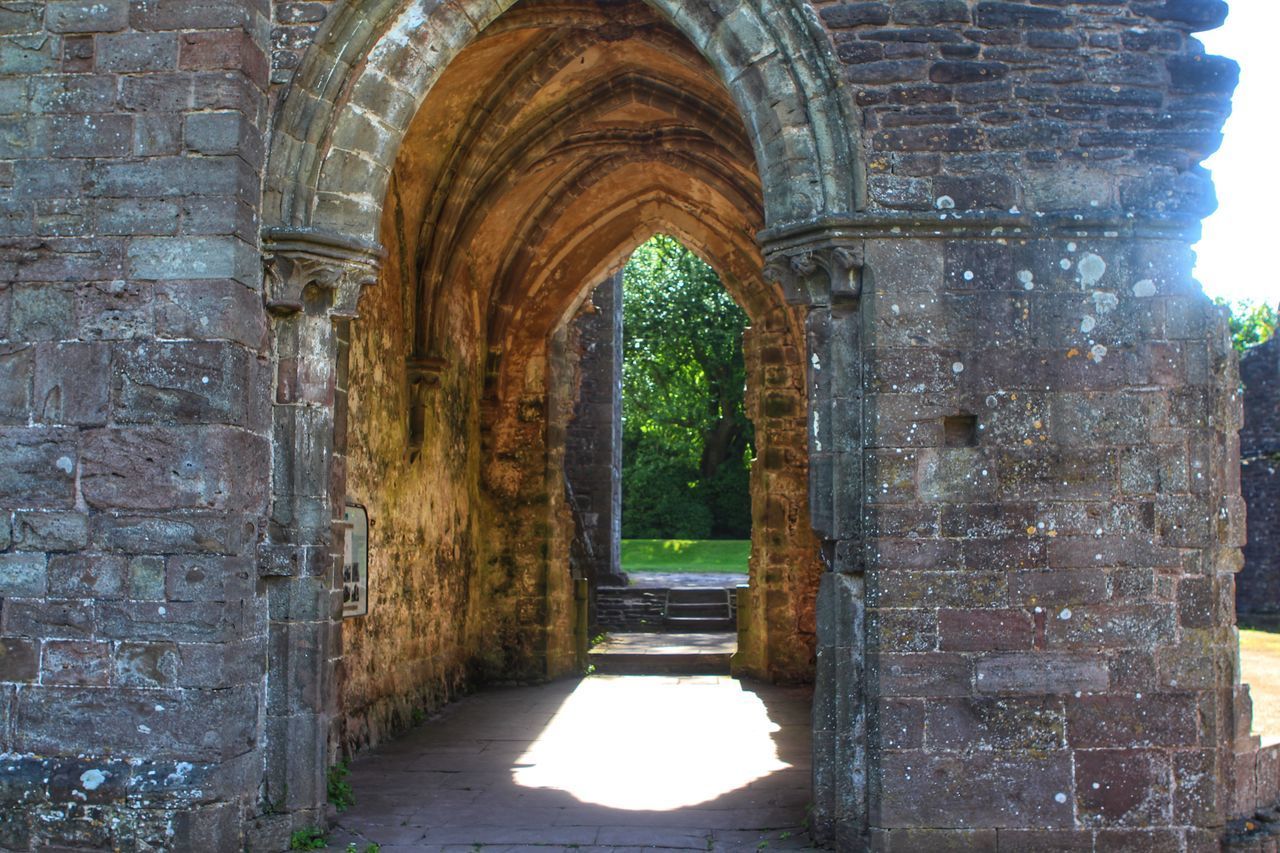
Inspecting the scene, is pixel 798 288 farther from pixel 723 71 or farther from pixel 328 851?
pixel 328 851

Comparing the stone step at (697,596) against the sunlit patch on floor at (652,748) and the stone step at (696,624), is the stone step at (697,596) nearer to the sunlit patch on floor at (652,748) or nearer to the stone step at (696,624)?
the stone step at (696,624)

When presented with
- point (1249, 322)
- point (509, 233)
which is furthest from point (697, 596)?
point (1249, 322)

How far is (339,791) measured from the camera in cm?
643

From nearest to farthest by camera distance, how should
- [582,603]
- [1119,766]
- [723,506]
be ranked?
[1119,766], [582,603], [723,506]

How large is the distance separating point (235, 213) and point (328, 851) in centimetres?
271

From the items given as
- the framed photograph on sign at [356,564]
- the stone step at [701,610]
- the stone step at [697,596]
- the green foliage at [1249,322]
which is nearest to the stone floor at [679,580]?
the stone step at [697,596]

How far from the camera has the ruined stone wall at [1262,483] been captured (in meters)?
17.0

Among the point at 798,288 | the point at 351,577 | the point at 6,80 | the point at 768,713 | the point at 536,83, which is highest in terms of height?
the point at 536,83

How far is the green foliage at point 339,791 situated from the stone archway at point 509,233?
591 mm

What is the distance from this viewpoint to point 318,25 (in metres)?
5.74

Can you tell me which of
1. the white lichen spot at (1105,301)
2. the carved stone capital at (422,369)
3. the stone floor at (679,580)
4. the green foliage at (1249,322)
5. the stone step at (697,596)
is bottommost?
the stone step at (697,596)

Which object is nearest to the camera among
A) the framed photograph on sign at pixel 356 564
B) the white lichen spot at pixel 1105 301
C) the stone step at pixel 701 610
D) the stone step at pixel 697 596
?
the white lichen spot at pixel 1105 301

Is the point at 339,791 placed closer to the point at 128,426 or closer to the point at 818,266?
the point at 128,426

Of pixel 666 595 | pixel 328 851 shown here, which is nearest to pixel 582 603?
pixel 666 595
